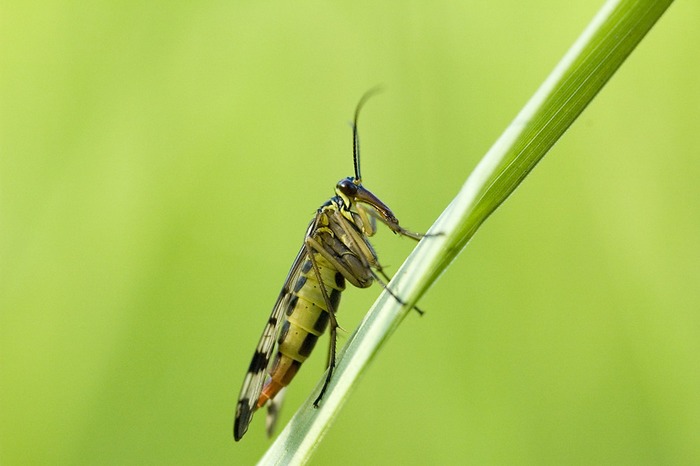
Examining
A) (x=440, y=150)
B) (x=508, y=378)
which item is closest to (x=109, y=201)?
(x=440, y=150)

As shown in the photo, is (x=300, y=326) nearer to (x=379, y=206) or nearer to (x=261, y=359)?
(x=261, y=359)

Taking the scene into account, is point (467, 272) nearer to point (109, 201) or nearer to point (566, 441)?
point (566, 441)

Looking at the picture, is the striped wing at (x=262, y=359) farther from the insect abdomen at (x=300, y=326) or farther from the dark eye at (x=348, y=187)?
the dark eye at (x=348, y=187)

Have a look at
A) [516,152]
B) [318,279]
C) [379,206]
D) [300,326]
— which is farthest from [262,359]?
[516,152]

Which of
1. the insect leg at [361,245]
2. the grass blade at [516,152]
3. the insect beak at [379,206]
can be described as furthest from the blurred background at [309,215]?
the grass blade at [516,152]

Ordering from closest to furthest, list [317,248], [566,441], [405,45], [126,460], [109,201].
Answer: [317,248] < [566,441] < [126,460] < [109,201] < [405,45]

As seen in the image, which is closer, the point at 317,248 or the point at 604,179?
the point at 317,248
